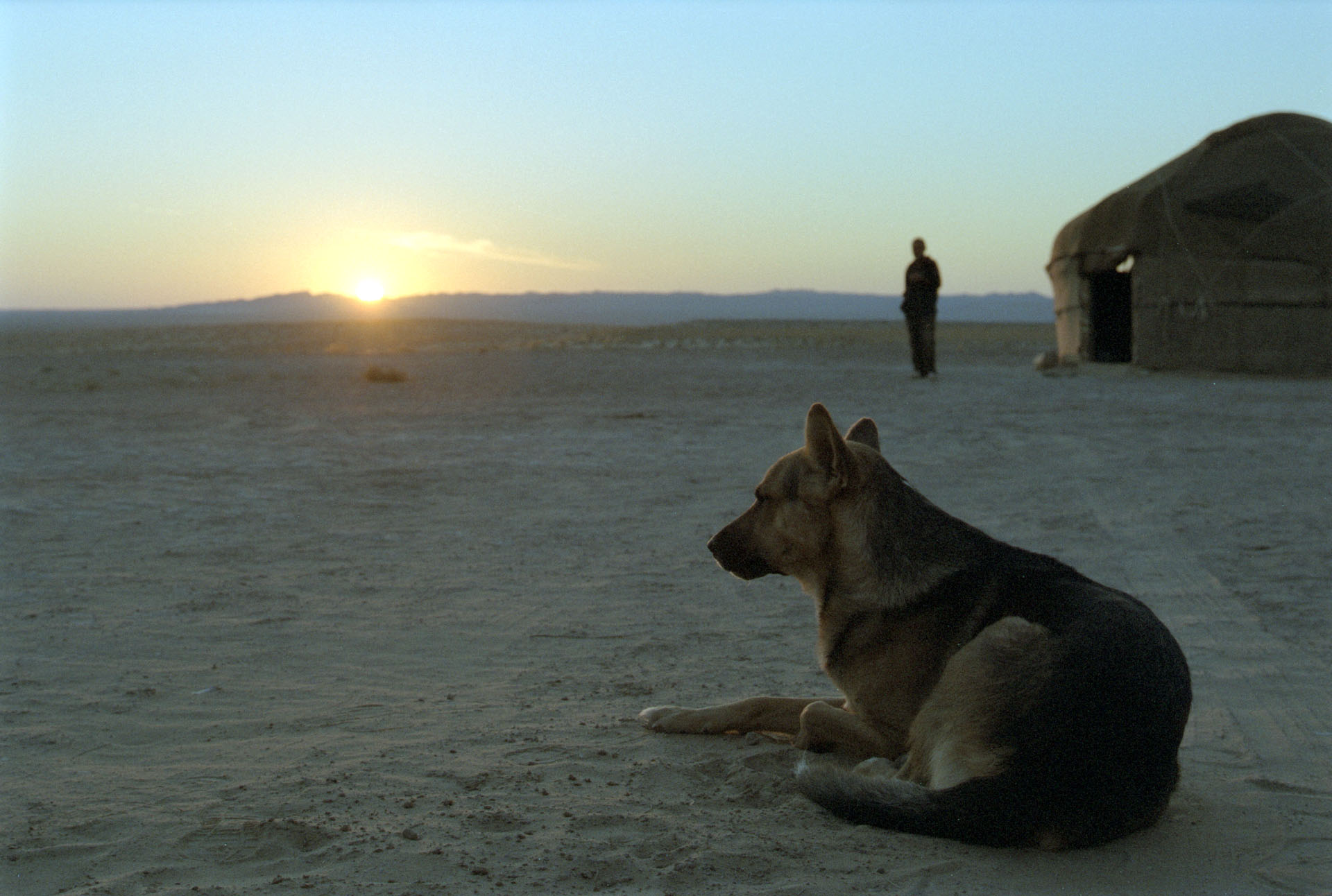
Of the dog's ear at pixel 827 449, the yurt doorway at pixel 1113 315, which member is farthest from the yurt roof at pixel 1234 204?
the dog's ear at pixel 827 449

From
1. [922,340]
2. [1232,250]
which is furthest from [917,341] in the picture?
[1232,250]

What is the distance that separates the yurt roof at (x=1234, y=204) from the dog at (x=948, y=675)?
1925 centimetres

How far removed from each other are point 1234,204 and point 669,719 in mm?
20478

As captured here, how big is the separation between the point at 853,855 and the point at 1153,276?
67.5 feet

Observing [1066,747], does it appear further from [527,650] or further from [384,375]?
[384,375]

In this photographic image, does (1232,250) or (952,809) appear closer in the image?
(952,809)

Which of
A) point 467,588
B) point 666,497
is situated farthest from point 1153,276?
point 467,588

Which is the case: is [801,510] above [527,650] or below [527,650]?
above

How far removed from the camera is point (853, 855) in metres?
3.28

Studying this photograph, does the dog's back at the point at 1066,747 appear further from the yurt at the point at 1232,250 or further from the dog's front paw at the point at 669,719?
the yurt at the point at 1232,250

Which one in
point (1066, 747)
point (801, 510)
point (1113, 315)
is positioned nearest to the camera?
point (1066, 747)

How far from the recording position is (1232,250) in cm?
2089

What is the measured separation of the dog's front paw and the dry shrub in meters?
20.4

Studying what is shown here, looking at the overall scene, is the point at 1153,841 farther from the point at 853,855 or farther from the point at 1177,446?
the point at 1177,446
